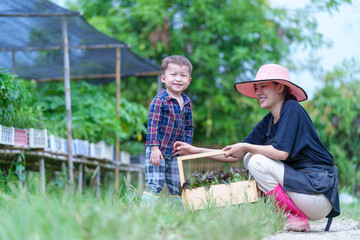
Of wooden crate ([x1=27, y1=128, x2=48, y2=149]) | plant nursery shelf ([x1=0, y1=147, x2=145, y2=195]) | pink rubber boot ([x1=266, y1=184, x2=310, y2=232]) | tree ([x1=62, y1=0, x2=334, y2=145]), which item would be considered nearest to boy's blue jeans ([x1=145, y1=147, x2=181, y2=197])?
plant nursery shelf ([x1=0, y1=147, x2=145, y2=195])

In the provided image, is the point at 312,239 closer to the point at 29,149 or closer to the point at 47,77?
the point at 29,149

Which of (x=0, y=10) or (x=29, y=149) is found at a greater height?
(x=0, y=10)

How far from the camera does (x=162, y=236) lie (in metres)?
2.23

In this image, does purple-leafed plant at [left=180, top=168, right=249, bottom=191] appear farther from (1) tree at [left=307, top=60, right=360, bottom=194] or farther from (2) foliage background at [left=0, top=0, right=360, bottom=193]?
(2) foliage background at [left=0, top=0, right=360, bottom=193]

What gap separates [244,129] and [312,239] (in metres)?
10.3

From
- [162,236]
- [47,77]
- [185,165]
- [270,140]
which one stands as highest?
[47,77]

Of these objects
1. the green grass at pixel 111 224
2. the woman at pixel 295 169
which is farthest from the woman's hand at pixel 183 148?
the green grass at pixel 111 224

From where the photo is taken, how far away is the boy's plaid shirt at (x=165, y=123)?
3604mm

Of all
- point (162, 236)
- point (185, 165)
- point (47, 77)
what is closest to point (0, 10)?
point (47, 77)

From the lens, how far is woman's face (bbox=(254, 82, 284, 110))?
3.60 m

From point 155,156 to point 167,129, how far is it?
300 millimetres

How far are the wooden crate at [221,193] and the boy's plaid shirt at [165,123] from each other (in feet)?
1.40

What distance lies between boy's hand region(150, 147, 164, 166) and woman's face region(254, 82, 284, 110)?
88cm

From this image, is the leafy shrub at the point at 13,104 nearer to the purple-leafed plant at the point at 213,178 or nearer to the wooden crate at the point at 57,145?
the wooden crate at the point at 57,145
